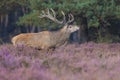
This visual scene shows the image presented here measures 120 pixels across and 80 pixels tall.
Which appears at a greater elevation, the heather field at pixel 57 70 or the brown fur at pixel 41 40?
the heather field at pixel 57 70

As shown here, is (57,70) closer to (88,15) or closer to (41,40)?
(41,40)

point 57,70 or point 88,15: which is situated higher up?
point 57,70

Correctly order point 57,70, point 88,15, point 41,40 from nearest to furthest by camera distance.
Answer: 1. point 57,70
2. point 41,40
3. point 88,15

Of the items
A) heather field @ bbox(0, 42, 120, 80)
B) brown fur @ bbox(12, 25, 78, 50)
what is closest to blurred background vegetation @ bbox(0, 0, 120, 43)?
brown fur @ bbox(12, 25, 78, 50)

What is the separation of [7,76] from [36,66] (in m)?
1.69

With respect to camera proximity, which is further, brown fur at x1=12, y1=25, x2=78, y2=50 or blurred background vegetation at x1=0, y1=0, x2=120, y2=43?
blurred background vegetation at x1=0, y1=0, x2=120, y2=43

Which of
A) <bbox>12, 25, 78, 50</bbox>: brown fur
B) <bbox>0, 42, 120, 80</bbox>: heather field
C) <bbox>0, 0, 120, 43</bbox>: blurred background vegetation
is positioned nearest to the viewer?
<bbox>0, 42, 120, 80</bbox>: heather field

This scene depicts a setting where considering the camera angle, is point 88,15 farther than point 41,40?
Yes

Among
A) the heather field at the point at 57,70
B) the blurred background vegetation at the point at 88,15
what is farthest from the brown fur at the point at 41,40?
the blurred background vegetation at the point at 88,15

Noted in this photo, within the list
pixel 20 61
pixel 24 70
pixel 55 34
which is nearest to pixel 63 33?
pixel 55 34

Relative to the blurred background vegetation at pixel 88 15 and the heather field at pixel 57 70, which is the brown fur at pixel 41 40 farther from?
the blurred background vegetation at pixel 88 15

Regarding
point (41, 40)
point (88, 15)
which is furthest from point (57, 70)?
point (88, 15)

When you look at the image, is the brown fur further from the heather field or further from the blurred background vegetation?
the blurred background vegetation

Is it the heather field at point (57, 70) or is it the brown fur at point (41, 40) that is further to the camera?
the brown fur at point (41, 40)
